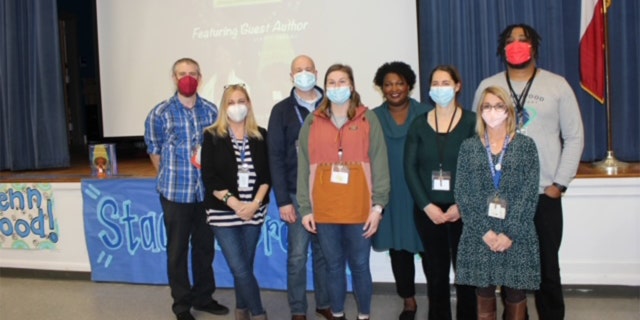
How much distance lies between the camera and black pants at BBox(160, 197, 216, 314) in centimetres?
314

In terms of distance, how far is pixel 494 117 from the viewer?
2.36m

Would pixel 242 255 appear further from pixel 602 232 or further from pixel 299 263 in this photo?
pixel 602 232

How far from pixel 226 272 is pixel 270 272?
12.6 inches

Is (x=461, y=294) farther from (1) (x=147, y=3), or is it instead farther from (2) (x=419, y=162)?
(1) (x=147, y=3)

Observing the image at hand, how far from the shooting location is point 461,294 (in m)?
2.70

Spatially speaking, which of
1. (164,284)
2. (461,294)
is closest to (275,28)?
(164,284)

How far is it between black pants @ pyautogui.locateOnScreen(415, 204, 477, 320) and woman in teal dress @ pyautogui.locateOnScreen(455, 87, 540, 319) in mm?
196

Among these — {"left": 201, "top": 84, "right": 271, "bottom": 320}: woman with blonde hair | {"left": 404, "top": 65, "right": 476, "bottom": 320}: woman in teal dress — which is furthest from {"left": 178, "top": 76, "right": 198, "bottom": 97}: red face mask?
{"left": 404, "top": 65, "right": 476, "bottom": 320}: woman in teal dress

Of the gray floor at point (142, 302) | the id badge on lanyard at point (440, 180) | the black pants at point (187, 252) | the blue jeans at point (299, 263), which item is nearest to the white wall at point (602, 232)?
the gray floor at point (142, 302)

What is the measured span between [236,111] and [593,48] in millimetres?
2520

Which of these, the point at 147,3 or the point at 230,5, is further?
the point at 147,3

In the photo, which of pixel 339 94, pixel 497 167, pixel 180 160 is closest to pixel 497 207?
pixel 497 167

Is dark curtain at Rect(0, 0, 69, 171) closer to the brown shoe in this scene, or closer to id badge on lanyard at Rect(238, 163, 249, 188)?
id badge on lanyard at Rect(238, 163, 249, 188)

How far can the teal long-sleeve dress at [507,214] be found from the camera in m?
2.31
